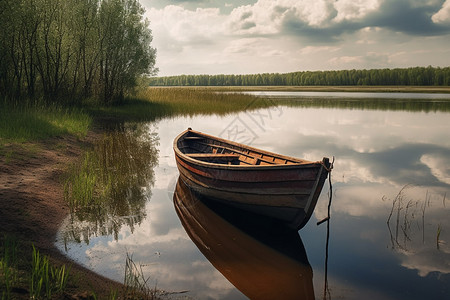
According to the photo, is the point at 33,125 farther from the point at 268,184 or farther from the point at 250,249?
the point at 250,249

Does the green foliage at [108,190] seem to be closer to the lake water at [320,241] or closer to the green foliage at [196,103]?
the lake water at [320,241]

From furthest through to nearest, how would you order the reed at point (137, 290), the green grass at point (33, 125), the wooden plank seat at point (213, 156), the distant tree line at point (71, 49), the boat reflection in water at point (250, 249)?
the distant tree line at point (71, 49)
the green grass at point (33, 125)
the wooden plank seat at point (213, 156)
the boat reflection in water at point (250, 249)
the reed at point (137, 290)

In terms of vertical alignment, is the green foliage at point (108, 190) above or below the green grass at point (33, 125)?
below

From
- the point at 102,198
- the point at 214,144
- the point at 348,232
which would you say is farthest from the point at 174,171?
the point at 348,232

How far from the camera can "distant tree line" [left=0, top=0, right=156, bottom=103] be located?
16336 mm

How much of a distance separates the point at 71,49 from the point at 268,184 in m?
19.3

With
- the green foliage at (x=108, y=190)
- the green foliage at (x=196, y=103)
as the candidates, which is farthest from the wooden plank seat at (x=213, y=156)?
the green foliage at (x=196, y=103)

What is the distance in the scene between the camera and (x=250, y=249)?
20.5ft

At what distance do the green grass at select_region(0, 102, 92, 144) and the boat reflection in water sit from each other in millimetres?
6092

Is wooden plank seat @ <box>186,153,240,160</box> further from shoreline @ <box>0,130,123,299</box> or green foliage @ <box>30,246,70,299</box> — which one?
green foliage @ <box>30,246,70,299</box>

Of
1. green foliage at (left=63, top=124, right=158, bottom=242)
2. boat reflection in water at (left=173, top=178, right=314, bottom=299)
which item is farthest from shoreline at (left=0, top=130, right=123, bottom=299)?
boat reflection in water at (left=173, top=178, right=314, bottom=299)

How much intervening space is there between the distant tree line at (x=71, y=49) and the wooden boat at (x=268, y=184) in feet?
42.4

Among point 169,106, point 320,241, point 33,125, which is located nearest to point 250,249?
point 320,241

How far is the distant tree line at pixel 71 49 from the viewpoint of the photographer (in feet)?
53.6
